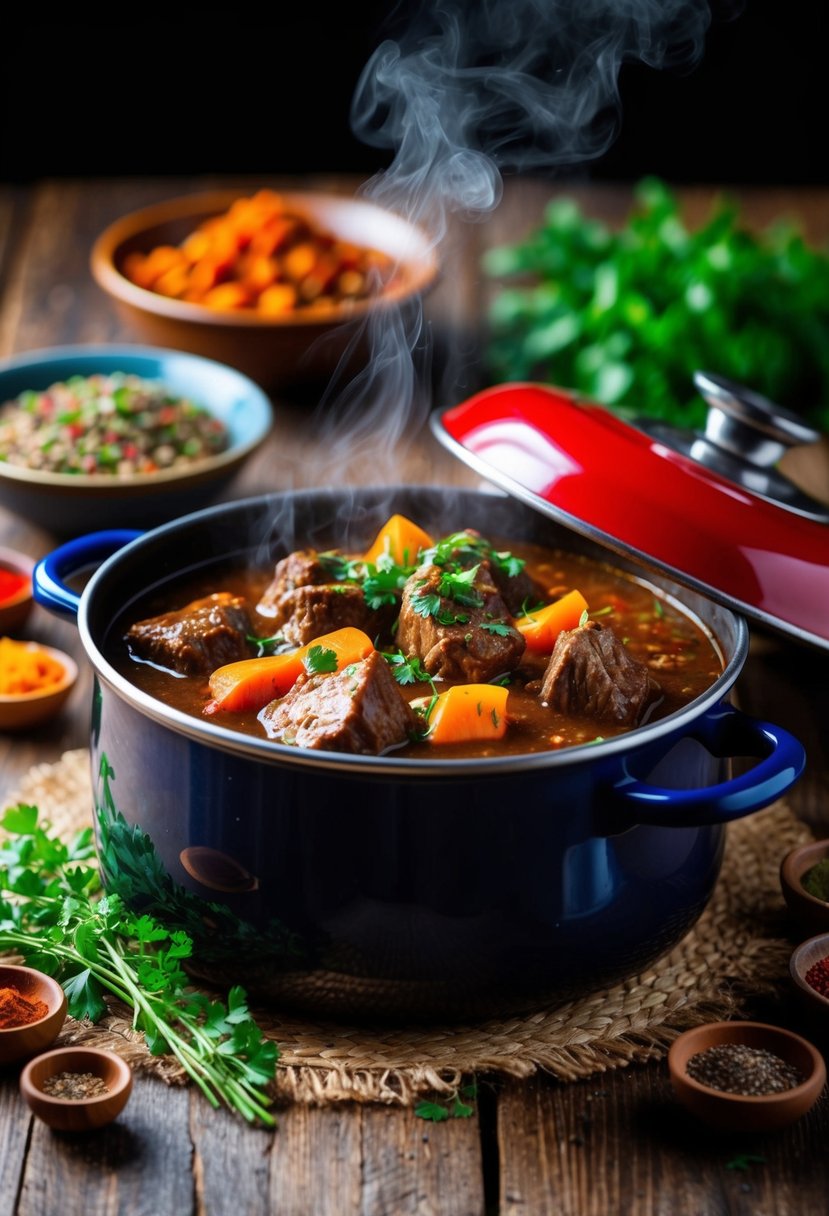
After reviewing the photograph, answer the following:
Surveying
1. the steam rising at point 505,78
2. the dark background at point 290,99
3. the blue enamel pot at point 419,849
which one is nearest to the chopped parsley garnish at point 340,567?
the blue enamel pot at point 419,849

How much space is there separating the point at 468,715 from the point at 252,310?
309 centimetres

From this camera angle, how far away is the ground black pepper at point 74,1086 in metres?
2.58

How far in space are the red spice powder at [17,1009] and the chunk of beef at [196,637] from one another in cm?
71

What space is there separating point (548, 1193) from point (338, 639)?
3.70 feet

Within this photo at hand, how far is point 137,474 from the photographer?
15.4 ft

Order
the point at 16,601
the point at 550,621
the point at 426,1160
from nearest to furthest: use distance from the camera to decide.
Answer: the point at 426,1160, the point at 550,621, the point at 16,601

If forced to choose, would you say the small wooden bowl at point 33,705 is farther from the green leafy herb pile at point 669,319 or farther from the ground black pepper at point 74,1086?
the green leafy herb pile at point 669,319

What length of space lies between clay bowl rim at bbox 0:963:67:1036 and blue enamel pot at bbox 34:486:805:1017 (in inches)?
8.9

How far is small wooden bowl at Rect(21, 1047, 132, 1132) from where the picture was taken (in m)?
2.51

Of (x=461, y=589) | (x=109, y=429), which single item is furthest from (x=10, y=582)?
(x=461, y=589)

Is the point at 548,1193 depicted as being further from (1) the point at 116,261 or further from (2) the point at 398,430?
(1) the point at 116,261

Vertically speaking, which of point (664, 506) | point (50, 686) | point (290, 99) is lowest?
point (50, 686)

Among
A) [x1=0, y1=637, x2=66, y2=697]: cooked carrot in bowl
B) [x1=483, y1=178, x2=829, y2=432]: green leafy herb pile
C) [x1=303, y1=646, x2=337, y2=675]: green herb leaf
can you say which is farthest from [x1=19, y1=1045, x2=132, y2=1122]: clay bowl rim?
[x1=483, y1=178, x2=829, y2=432]: green leafy herb pile

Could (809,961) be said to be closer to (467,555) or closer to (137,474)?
(467,555)
